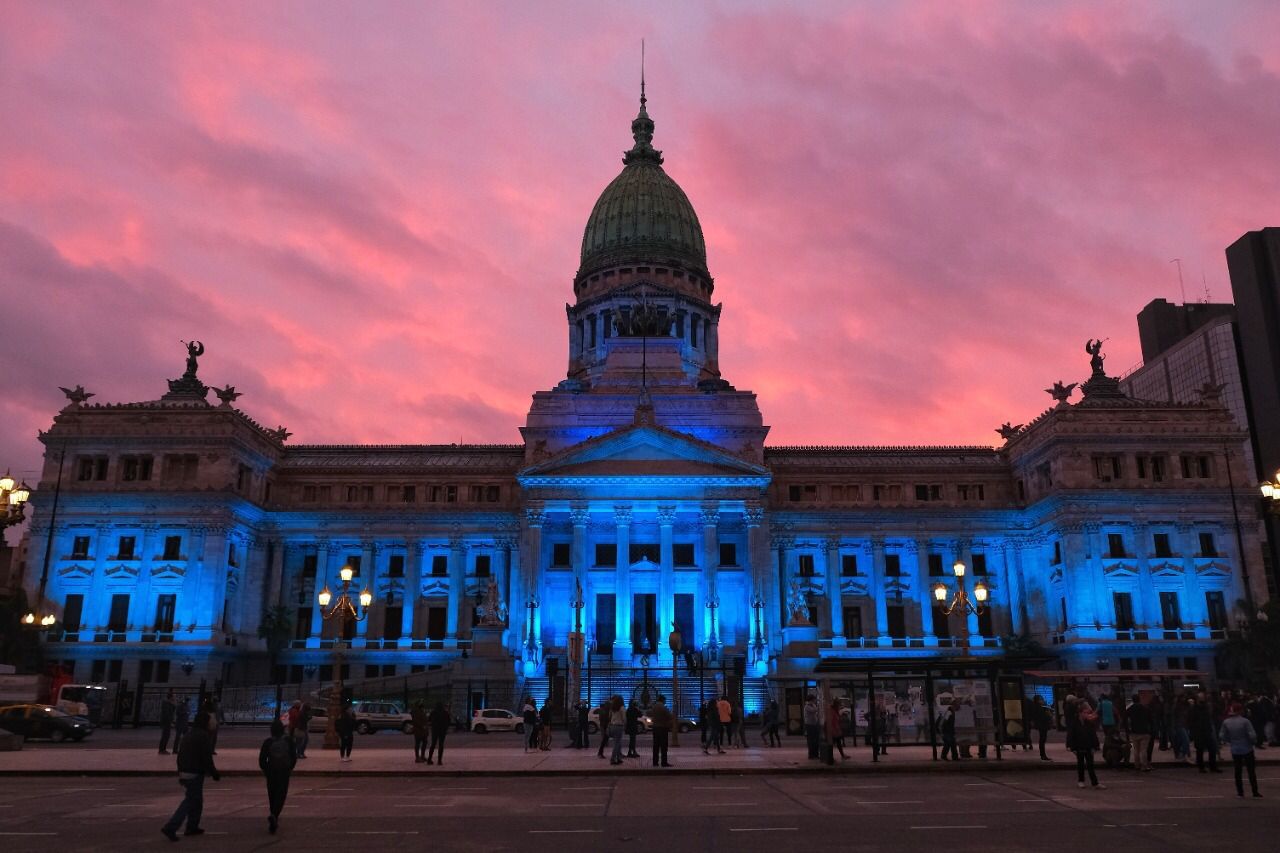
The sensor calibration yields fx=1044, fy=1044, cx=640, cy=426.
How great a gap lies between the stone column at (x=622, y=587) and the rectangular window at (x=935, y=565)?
2277cm

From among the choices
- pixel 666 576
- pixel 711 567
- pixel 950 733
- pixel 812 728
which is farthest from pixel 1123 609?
pixel 812 728

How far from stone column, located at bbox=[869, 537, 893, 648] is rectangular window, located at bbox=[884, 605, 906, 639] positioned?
0.70 meters

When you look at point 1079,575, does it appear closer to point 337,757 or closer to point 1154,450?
point 1154,450

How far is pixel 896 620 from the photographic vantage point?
3022 inches

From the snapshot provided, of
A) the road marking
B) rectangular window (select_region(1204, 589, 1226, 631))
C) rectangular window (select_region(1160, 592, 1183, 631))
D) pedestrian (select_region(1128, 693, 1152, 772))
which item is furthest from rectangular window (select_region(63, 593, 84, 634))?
rectangular window (select_region(1204, 589, 1226, 631))

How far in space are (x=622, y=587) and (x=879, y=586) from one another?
65.2 ft

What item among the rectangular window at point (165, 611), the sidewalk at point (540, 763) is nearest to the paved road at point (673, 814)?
the sidewalk at point (540, 763)

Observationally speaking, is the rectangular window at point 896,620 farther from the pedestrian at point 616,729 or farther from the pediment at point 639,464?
the pedestrian at point 616,729

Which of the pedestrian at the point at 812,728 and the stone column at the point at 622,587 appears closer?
the pedestrian at the point at 812,728

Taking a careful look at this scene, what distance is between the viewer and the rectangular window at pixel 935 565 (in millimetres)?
77062

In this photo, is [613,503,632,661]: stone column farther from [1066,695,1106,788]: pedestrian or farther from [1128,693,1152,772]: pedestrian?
[1066,695,1106,788]: pedestrian

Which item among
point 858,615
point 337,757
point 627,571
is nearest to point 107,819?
point 337,757

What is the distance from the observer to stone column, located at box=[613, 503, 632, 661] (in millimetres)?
66938

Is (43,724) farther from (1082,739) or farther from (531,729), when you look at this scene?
(1082,739)
